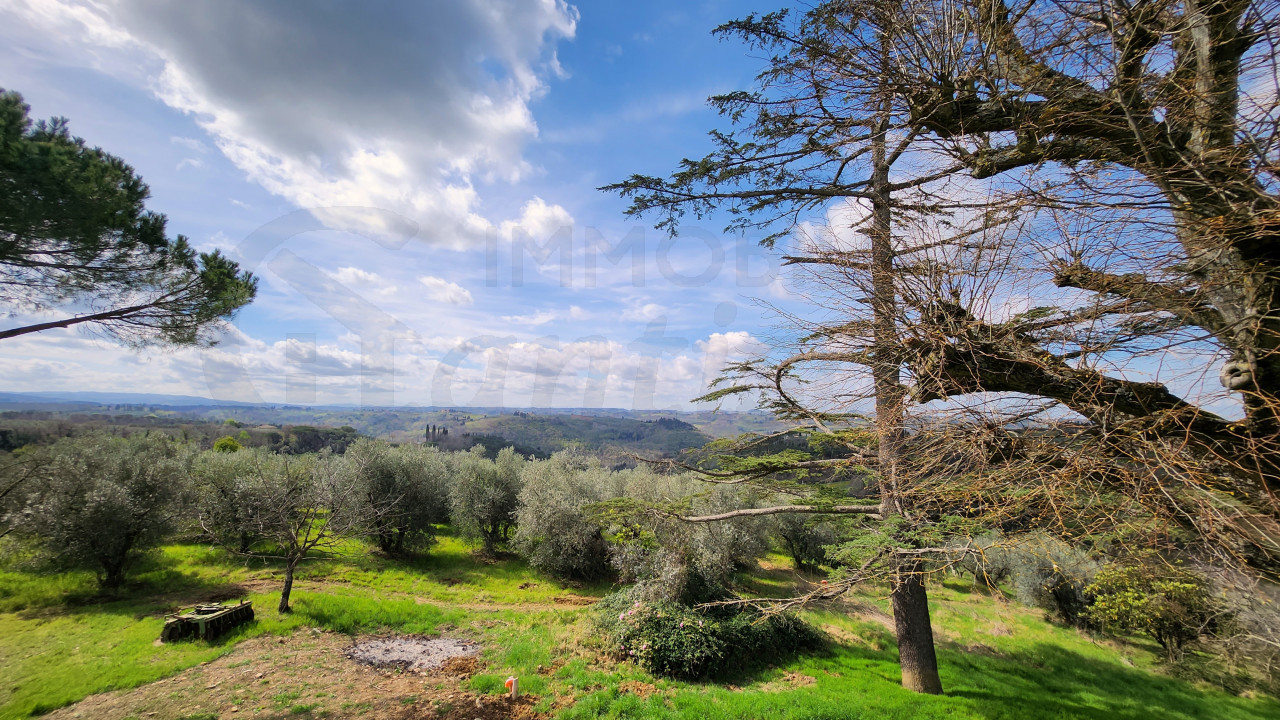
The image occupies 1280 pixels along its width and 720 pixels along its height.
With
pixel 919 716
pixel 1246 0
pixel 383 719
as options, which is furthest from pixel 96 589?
pixel 1246 0

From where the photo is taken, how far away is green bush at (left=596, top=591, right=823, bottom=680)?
9547 millimetres

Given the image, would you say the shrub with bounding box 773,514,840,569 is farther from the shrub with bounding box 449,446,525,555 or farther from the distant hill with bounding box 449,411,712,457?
the distant hill with bounding box 449,411,712,457

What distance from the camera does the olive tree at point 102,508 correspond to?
42.0 feet

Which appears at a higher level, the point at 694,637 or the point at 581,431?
the point at 694,637

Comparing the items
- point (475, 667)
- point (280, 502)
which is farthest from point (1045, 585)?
point (280, 502)

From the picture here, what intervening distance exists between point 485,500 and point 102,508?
13008 mm

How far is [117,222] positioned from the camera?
7535 millimetres

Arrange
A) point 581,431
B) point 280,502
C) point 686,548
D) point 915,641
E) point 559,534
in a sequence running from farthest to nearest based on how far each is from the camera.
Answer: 1. point 581,431
2. point 559,534
3. point 280,502
4. point 686,548
5. point 915,641

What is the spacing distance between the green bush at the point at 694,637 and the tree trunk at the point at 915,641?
116 inches

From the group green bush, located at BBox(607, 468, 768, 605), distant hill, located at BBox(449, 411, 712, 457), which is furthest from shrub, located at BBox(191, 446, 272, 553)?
distant hill, located at BBox(449, 411, 712, 457)

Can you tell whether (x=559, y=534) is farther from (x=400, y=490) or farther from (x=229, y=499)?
(x=229, y=499)

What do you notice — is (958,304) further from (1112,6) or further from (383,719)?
(383,719)

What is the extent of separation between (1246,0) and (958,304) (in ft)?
6.30

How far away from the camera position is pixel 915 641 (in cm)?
698
